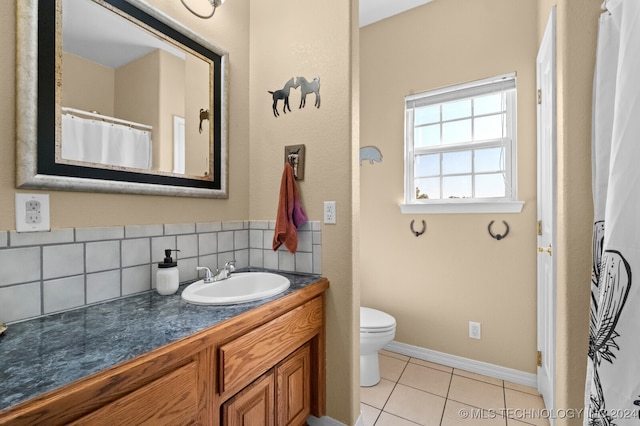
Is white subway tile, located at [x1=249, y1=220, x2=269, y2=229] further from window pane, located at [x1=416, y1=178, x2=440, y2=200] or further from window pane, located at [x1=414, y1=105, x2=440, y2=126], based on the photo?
window pane, located at [x1=414, y1=105, x2=440, y2=126]

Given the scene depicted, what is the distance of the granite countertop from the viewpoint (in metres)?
0.60

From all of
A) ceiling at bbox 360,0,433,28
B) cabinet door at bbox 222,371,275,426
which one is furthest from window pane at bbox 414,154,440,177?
cabinet door at bbox 222,371,275,426

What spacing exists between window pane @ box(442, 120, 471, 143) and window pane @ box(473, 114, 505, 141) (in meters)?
0.06

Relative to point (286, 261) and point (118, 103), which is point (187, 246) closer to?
point (286, 261)

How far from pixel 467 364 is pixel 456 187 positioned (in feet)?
4.43

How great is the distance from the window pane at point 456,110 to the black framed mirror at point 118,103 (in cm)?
170

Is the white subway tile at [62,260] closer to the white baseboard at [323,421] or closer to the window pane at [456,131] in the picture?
the white baseboard at [323,421]

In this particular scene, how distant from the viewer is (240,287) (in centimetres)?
149

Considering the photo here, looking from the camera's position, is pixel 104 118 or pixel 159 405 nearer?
pixel 159 405

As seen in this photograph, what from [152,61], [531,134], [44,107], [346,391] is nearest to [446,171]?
[531,134]

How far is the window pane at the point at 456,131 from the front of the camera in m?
2.23

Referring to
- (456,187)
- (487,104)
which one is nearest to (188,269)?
(456,187)

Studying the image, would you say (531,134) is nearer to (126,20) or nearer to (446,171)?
(446,171)

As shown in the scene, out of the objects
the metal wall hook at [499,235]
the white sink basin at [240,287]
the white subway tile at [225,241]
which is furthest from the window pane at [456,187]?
the white subway tile at [225,241]
